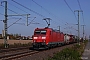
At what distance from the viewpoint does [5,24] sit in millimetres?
40625

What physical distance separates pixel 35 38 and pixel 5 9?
10.0 metres

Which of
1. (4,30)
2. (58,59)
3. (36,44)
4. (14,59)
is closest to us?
(58,59)

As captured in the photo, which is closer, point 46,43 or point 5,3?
point 46,43

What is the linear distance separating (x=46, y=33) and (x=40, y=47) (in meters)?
2.36

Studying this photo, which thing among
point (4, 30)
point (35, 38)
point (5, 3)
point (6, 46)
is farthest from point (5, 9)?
point (35, 38)

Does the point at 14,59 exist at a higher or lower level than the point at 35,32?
lower

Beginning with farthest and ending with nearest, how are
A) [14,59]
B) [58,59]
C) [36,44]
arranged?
[36,44] < [14,59] < [58,59]

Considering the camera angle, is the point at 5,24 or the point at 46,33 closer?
the point at 46,33

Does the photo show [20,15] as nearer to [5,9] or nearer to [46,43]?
[5,9]

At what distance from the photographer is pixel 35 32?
3525 centimetres

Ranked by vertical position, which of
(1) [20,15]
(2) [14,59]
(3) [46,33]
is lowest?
(2) [14,59]

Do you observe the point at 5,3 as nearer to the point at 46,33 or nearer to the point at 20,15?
the point at 20,15

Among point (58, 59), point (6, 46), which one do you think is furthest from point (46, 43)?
point (58, 59)

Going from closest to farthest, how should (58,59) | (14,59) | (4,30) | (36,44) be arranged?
1. (58,59)
2. (14,59)
3. (36,44)
4. (4,30)
